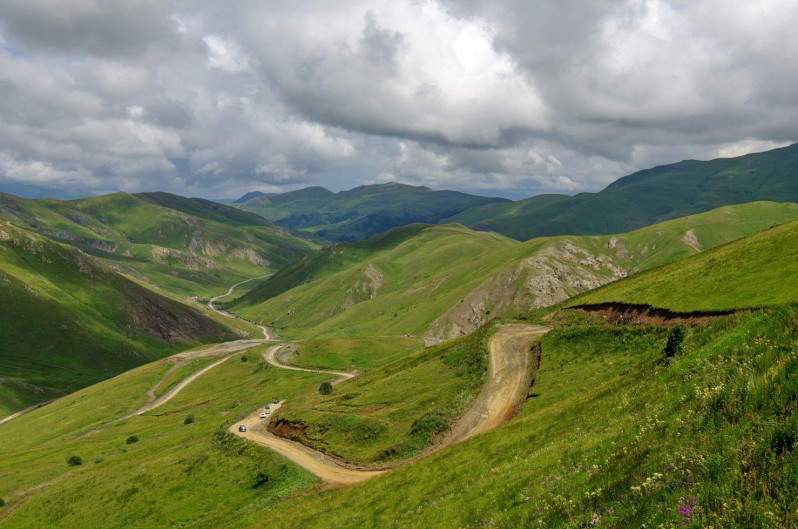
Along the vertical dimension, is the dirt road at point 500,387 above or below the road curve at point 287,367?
above

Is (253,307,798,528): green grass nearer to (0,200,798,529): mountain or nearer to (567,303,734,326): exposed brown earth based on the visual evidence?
(0,200,798,529): mountain

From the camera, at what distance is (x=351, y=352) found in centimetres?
16112

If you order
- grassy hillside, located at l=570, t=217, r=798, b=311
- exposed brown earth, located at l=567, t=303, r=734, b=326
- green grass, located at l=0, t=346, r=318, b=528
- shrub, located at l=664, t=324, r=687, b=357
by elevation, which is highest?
grassy hillside, located at l=570, t=217, r=798, b=311

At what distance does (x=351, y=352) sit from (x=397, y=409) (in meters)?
99.9

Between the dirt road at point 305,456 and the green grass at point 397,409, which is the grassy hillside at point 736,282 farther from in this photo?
the dirt road at point 305,456

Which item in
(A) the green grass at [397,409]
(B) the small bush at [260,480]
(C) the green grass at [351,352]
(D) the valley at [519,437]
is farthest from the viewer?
(C) the green grass at [351,352]

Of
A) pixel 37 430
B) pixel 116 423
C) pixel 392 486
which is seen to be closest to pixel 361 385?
pixel 392 486

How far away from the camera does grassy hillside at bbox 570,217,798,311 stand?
4575cm

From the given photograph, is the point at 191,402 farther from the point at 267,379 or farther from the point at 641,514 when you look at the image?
the point at 641,514

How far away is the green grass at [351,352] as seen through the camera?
154 m

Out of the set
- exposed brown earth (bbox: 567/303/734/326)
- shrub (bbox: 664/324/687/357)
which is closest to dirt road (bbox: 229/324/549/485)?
exposed brown earth (bbox: 567/303/734/326)

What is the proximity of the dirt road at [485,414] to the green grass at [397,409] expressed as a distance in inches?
54.7

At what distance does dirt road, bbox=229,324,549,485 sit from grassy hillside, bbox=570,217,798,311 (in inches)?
667

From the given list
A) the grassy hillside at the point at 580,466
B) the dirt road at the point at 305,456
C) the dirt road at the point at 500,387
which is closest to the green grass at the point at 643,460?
the grassy hillside at the point at 580,466
